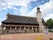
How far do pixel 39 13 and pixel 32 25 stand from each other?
20.7ft

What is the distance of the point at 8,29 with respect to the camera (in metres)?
40.4

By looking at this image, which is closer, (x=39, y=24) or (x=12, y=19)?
(x=12, y=19)

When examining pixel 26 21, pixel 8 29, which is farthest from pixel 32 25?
pixel 8 29

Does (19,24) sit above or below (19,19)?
below

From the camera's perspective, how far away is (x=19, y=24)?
4288 centimetres

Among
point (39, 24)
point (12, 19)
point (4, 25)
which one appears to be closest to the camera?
point (4, 25)

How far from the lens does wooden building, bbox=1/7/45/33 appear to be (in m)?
40.4

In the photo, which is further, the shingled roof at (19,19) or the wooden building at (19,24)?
the shingled roof at (19,19)

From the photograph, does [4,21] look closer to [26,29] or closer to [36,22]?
[26,29]

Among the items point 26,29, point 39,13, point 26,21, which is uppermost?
point 39,13

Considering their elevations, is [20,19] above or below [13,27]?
above

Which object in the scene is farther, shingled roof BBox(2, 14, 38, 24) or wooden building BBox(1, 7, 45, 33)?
shingled roof BBox(2, 14, 38, 24)

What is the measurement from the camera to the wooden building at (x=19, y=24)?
133 feet

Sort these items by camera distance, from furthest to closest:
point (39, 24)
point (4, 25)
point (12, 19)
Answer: point (39, 24)
point (12, 19)
point (4, 25)
